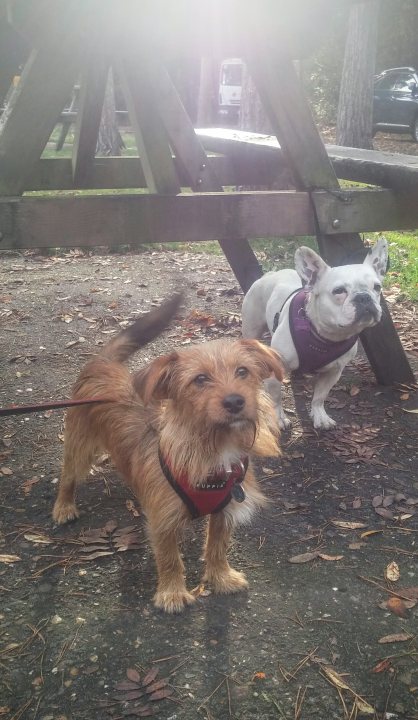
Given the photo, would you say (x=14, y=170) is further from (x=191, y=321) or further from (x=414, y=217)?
(x=191, y=321)

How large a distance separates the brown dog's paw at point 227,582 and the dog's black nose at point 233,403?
93cm

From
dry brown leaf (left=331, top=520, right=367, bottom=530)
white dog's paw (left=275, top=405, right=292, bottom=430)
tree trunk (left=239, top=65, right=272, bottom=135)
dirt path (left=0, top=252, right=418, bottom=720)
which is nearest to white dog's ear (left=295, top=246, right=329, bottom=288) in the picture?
white dog's paw (left=275, top=405, right=292, bottom=430)

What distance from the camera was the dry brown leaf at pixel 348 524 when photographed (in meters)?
3.24

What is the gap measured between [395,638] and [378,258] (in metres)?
2.43

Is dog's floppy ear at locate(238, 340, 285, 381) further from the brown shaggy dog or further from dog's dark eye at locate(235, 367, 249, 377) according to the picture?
dog's dark eye at locate(235, 367, 249, 377)

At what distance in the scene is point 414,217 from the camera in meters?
4.18

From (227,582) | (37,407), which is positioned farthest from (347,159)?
(227,582)

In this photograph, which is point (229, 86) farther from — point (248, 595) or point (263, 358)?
point (248, 595)

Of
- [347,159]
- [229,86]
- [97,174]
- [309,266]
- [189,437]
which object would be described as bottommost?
[189,437]

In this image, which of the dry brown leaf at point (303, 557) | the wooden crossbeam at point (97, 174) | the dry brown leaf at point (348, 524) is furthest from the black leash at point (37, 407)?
the wooden crossbeam at point (97, 174)

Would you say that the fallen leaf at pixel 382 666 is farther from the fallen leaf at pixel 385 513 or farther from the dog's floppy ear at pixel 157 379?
the dog's floppy ear at pixel 157 379

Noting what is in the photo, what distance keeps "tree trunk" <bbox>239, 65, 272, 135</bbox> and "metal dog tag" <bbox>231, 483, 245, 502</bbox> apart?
9484 millimetres

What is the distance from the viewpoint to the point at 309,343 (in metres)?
4.02

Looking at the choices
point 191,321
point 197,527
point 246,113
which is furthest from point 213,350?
point 246,113
